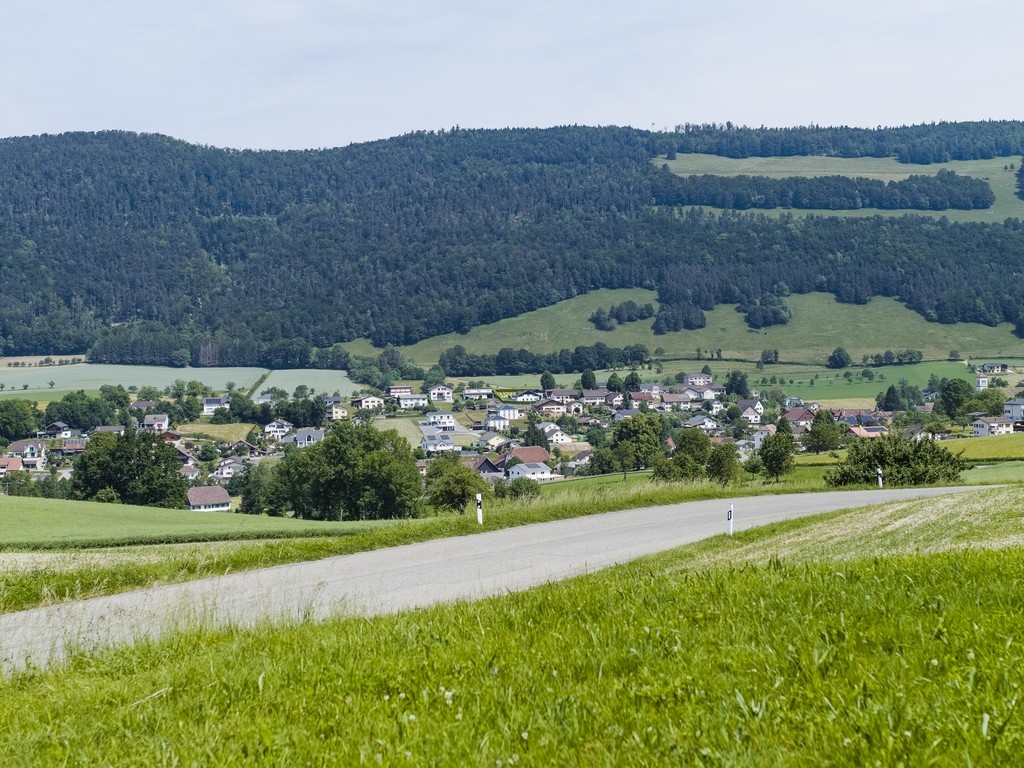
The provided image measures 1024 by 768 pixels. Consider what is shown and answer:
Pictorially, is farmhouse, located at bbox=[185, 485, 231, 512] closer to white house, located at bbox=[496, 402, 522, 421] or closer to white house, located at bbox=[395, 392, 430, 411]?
white house, located at bbox=[496, 402, 522, 421]

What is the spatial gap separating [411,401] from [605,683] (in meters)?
169

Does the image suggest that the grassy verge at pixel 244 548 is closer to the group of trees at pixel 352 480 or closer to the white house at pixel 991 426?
the group of trees at pixel 352 480

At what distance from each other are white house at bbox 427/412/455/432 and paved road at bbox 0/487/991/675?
Answer: 12920cm

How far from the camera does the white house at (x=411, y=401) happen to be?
170562 millimetres

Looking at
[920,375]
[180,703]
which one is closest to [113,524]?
[180,703]

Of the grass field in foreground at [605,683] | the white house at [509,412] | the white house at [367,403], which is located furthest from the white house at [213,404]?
the grass field in foreground at [605,683]

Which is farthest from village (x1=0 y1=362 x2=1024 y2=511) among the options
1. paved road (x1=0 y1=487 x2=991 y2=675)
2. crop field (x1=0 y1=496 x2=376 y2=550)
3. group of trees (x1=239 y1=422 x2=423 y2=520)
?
paved road (x1=0 y1=487 x2=991 y2=675)

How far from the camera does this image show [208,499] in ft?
292

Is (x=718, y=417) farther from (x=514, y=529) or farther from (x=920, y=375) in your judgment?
(x=514, y=529)

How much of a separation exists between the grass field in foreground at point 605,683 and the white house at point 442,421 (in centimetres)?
14461

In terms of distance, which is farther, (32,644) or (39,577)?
(39,577)

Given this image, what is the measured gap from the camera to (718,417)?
149m

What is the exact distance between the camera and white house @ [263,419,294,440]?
149 meters

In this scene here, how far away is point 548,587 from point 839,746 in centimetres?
Answer: 537
